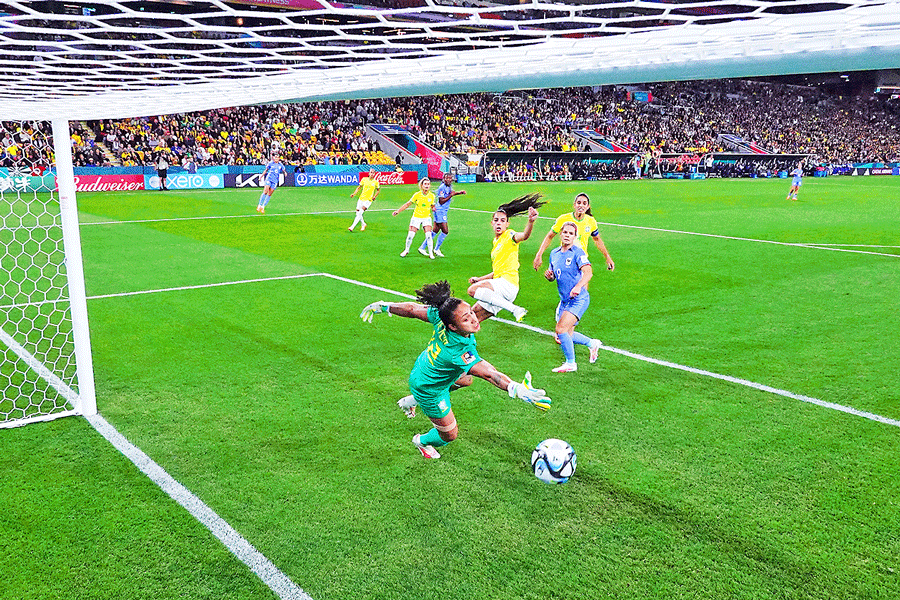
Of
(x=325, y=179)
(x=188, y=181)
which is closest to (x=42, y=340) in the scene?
(x=188, y=181)

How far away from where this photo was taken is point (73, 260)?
19.1 ft

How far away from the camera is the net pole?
5672 mm

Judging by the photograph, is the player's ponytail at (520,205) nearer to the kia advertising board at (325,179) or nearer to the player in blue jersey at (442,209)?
the player in blue jersey at (442,209)

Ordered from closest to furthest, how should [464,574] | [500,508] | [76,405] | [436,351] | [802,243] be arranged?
[464,574] → [500,508] → [436,351] → [76,405] → [802,243]

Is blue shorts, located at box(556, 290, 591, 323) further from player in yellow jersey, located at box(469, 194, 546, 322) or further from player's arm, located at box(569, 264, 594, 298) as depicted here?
player in yellow jersey, located at box(469, 194, 546, 322)

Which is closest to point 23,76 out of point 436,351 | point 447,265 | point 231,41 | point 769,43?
point 231,41

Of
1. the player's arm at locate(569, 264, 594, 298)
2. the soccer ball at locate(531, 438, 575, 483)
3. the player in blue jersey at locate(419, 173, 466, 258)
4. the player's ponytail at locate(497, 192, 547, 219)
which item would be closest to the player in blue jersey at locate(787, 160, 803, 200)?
the player in blue jersey at locate(419, 173, 466, 258)

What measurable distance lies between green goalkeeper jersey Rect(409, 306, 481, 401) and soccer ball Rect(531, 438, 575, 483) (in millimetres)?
845

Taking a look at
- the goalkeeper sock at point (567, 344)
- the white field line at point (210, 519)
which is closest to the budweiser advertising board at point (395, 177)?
the goalkeeper sock at point (567, 344)

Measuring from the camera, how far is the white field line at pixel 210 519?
12.5ft

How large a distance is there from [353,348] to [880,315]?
770 cm

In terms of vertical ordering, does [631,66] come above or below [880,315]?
above

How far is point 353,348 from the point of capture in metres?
8.02

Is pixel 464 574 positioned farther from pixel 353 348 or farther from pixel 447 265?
pixel 447 265
